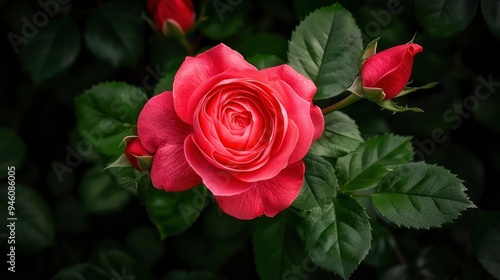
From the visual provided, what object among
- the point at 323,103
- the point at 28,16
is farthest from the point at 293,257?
the point at 28,16

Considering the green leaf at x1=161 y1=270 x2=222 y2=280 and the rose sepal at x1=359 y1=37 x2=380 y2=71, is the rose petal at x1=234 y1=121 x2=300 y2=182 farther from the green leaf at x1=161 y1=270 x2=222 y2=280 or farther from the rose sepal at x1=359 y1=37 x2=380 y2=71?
the green leaf at x1=161 y1=270 x2=222 y2=280

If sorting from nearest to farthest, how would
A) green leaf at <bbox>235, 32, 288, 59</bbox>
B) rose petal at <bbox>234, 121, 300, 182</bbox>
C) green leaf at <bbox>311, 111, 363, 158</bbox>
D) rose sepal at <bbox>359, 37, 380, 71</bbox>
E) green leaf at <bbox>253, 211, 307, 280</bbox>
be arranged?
rose petal at <bbox>234, 121, 300, 182</bbox>
rose sepal at <bbox>359, 37, 380, 71</bbox>
green leaf at <bbox>311, 111, 363, 158</bbox>
green leaf at <bbox>253, 211, 307, 280</bbox>
green leaf at <bbox>235, 32, 288, 59</bbox>

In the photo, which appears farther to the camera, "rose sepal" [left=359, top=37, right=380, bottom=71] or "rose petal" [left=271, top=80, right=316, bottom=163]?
Result: "rose sepal" [left=359, top=37, right=380, bottom=71]

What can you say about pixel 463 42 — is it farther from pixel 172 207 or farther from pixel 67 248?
pixel 67 248

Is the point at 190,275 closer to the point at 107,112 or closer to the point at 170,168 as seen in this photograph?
the point at 107,112

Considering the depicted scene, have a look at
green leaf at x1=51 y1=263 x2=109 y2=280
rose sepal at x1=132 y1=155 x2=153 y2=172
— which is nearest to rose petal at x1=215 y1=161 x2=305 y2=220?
rose sepal at x1=132 y1=155 x2=153 y2=172

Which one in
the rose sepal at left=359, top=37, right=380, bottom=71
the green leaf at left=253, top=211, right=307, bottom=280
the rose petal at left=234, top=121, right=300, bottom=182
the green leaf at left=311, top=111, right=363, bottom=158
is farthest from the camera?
the green leaf at left=253, top=211, right=307, bottom=280
